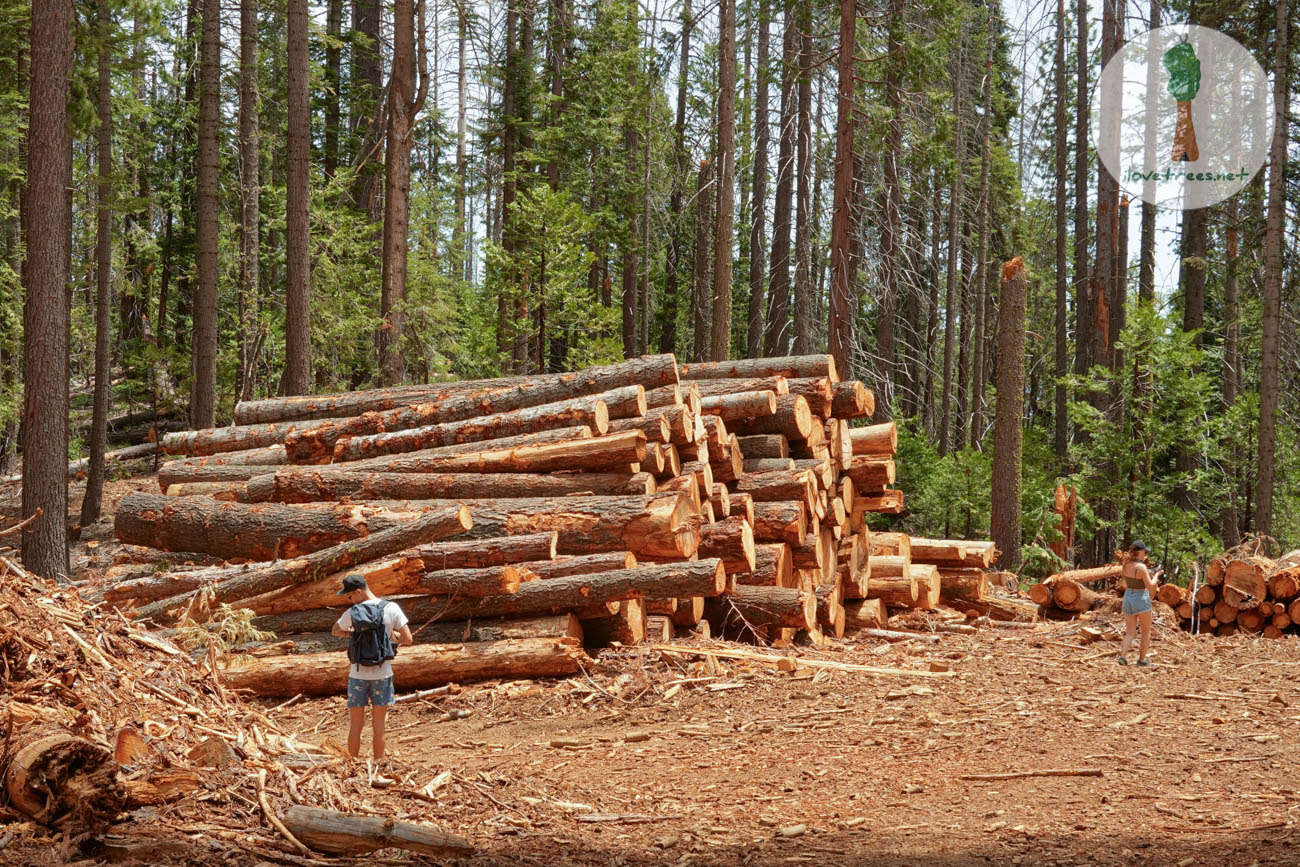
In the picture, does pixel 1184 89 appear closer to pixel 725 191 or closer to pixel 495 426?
pixel 725 191

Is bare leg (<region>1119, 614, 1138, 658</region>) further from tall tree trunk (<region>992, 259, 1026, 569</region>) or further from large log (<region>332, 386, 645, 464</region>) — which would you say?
tall tree trunk (<region>992, 259, 1026, 569</region>)

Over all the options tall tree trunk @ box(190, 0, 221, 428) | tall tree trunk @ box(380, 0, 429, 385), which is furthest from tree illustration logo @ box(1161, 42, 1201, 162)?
tall tree trunk @ box(190, 0, 221, 428)

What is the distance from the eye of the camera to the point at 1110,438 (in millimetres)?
19250

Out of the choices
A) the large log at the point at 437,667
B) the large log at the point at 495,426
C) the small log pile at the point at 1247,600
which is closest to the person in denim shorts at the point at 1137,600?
the small log pile at the point at 1247,600

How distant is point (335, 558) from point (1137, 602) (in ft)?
25.4

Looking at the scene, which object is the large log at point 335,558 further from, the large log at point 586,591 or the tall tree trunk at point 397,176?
the tall tree trunk at point 397,176

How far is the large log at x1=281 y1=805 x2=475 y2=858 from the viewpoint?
4906 millimetres

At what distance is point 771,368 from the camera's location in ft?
42.5

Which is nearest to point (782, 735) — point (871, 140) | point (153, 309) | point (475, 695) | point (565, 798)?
point (565, 798)

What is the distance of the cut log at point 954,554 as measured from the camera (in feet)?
44.8

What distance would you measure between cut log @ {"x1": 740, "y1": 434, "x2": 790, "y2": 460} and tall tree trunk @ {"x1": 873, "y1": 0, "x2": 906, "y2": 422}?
6.91 m

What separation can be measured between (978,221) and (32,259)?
995 inches

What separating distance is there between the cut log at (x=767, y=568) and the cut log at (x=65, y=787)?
680 cm

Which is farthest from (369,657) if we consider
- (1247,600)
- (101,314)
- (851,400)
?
(101,314)
